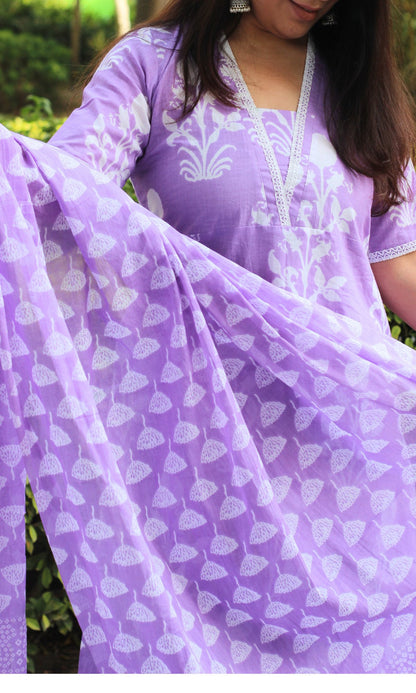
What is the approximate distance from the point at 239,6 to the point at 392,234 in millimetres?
527

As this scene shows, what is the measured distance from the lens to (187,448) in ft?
4.52

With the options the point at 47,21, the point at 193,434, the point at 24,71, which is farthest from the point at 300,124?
the point at 47,21

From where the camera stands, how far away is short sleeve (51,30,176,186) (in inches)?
58.7

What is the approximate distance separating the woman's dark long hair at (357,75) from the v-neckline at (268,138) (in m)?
0.03

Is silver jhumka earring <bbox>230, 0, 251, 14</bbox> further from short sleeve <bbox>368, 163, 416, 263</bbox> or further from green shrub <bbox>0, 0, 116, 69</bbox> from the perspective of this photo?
green shrub <bbox>0, 0, 116, 69</bbox>

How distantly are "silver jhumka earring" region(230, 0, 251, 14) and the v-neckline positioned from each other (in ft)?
0.19

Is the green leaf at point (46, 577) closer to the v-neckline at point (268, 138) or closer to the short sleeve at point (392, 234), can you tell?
the short sleeve at point (392, 234)

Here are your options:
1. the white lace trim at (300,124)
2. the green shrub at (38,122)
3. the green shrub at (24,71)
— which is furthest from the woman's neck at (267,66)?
the green shrub at (24,71)

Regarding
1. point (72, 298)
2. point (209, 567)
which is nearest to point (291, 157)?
point (72, 298)

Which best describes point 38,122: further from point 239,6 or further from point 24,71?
point 24,71

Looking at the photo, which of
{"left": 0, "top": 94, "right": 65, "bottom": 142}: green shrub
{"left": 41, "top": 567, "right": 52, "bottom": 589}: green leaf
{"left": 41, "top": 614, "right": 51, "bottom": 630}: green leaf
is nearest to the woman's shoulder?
{"left": 0, "top": 94, "right": 65, "bottom": 142}: green shrub

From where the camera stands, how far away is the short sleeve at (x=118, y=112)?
4.89 ft

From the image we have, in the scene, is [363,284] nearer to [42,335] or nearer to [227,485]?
[227,485]

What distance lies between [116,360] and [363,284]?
21.8 inches
